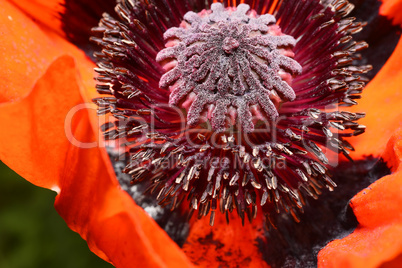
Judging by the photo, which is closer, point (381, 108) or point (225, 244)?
point (225, 244)

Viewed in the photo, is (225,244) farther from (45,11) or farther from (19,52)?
(45,11)

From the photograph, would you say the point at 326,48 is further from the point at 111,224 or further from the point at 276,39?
the point at 111,224

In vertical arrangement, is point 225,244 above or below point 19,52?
below

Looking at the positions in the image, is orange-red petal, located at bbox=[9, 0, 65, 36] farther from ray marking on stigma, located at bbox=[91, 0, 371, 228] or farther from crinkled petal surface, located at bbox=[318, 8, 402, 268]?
crinkled petal surface, located at bbox=[318, 8, 402, 268]

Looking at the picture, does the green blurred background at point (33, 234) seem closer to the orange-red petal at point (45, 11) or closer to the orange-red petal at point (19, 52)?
the orange-red petal at point (19, 52)

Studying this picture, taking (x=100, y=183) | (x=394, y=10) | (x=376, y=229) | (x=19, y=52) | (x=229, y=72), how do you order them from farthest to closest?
(x=394, y=10) < (x=19, y=52) < (x=229, y=72) < (x=376, y=229) < (x=100, y=183)

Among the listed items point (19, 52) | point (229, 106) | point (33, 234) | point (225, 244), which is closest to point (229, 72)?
point (229, 106)

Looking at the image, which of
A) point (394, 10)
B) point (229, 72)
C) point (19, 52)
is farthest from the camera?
point (394, 10)

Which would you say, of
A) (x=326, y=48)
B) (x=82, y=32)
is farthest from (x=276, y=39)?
(x=82, y=32)
